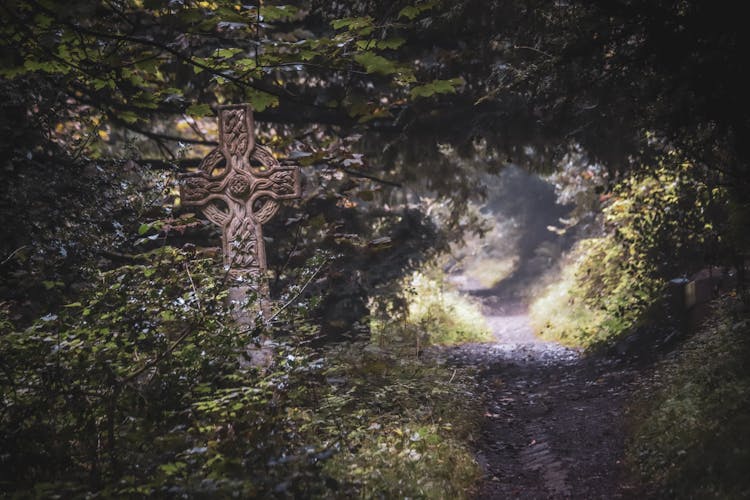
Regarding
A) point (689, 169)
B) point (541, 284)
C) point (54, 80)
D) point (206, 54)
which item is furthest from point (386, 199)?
point (541, 284)

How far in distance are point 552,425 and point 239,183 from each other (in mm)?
5237

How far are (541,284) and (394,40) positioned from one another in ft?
81.2

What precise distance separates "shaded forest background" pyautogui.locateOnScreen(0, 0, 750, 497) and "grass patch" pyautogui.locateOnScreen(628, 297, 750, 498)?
52 millimetres

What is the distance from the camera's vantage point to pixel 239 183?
239 inches

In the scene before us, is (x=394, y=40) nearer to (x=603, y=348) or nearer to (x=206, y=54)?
(x=206, y=54)

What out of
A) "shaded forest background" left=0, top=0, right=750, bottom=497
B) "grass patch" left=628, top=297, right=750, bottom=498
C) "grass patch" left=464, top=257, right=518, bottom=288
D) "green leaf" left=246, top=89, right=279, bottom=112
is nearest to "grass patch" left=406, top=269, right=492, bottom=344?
"shaded forest background" left=0, top=0, right=750, bottom=497

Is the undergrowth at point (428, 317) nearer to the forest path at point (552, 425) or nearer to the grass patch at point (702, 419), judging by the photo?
the forest path at point (552, 425)

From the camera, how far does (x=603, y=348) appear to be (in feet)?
34.9

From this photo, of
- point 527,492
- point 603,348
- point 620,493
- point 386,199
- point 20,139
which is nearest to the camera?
point 620,493

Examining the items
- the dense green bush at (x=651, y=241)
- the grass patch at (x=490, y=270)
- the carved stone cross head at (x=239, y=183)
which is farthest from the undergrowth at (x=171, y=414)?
the grass patch at (x=490, y=270)

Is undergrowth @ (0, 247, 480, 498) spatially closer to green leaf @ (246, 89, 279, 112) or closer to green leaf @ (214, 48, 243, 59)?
green leaf @ (246, 89, 279, 112)

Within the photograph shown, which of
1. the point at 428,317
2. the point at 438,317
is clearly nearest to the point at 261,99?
the point at 428,317

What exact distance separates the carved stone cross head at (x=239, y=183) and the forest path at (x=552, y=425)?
3763 millimetres

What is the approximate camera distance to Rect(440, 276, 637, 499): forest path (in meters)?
5.50
